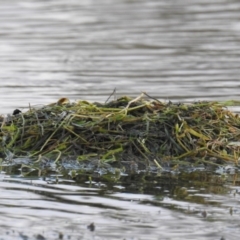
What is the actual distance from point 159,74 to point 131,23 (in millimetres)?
7362

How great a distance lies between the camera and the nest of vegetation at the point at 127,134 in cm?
830

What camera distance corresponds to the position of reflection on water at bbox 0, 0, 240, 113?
44.5 feet

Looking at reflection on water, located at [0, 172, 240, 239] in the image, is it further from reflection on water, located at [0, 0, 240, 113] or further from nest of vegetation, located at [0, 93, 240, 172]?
reflection on water, located at [0, 0, 240, 113]

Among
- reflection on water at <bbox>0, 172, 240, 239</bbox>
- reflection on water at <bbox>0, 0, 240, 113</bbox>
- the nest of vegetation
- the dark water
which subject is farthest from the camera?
reflection on water at <bbox>0, 0, 240, 113</bbox>

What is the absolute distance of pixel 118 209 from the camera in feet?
21.9

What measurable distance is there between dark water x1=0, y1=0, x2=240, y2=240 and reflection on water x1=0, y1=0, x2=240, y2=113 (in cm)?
2

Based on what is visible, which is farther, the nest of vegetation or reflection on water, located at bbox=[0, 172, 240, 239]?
the nest of vegetation

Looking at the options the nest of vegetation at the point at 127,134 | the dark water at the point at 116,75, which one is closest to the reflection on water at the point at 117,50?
the dark water at the point at 116,75

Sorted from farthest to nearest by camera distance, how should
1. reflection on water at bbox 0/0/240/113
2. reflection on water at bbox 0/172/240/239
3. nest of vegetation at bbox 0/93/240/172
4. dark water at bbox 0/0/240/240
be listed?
1. reflection on water at bbox 0/0/240/113
2. nest of vegetation at bbox 0/93/240/172
3. dark water at bbox 0/0/240/240
4. reflection on water at bbox 0/172/240/239

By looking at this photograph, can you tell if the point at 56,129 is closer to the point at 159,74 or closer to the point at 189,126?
the point at 189,126

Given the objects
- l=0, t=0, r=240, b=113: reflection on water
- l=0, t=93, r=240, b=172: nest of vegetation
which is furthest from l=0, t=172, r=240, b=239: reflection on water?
l=0, t=0, r=240, b=113: reflection on water

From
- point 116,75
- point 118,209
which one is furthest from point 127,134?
point 116,75

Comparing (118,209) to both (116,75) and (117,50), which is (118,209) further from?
(117,50)

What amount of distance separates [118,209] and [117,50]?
11.5m
